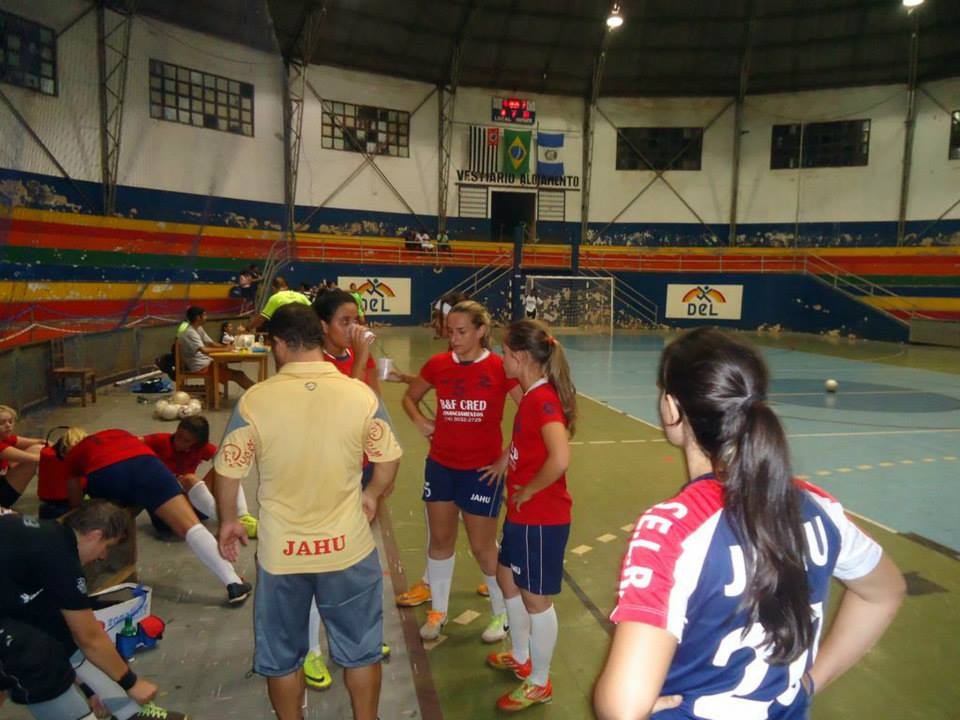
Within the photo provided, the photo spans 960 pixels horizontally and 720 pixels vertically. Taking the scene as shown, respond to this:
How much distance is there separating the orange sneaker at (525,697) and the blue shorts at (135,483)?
2.62 m

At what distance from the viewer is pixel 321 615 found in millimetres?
2816

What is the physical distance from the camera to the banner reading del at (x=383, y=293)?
2804cm

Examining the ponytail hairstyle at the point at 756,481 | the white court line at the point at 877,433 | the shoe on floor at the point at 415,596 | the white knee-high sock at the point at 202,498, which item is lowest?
the white court line at the point at 877,433

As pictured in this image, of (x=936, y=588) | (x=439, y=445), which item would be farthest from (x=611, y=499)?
(x=439, y=445)

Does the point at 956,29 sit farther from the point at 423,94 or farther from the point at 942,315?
the point at 423,94

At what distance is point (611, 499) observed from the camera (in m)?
6.88

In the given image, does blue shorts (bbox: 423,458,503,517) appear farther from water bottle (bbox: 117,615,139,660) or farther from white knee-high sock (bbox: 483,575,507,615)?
water bottle (bbox: 117,615,139,660)

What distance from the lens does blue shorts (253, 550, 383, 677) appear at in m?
2.75

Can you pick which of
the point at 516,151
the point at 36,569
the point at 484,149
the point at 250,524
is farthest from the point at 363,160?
the point at 36,569

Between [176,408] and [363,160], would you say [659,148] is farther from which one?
[176,408]

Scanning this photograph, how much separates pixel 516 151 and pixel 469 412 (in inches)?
1147

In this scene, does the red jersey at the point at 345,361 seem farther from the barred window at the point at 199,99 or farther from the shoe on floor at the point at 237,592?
the barred window at the point at 199,99

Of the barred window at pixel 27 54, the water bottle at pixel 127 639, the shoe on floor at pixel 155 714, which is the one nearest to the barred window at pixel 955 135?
the barred window at pixel 27 54

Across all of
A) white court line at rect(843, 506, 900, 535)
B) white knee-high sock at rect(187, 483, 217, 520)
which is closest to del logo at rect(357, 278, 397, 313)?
white knee-high sock at rect(187, 483, 217, 520)
